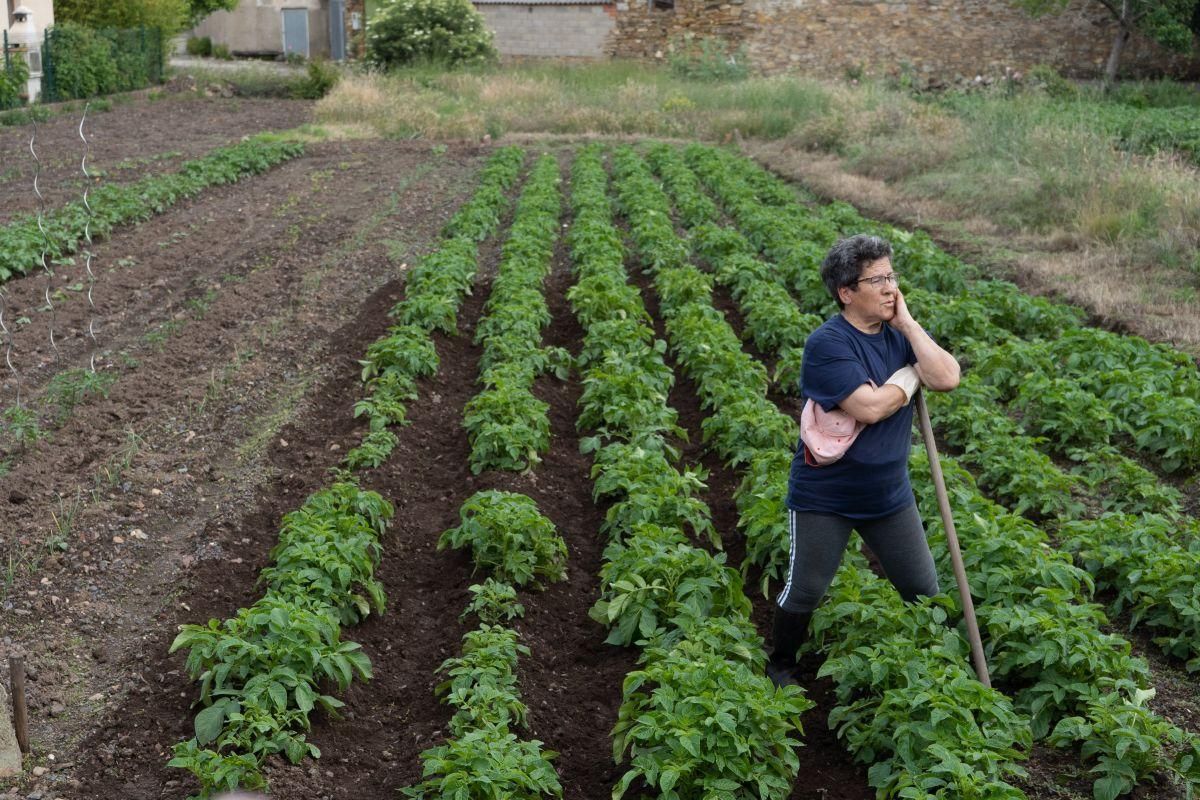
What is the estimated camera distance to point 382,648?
6.13 meters

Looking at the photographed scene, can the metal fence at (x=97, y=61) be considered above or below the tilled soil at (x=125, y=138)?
above

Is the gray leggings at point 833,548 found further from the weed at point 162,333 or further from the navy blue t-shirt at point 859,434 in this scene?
the weed at point 162,333

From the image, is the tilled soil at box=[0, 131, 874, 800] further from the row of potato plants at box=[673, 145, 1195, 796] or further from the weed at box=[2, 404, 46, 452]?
the row of potato plants at box=[673, 145, 1195, 796]

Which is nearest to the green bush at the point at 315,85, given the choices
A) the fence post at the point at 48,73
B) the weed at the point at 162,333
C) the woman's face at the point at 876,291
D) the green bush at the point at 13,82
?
the fence post at the point at 48,73

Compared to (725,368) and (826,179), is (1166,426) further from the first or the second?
(826,179)

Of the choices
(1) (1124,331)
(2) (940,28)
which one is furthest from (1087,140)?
(2) (940,28)

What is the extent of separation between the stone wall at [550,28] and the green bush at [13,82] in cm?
1465

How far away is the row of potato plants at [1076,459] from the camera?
20.3 ft

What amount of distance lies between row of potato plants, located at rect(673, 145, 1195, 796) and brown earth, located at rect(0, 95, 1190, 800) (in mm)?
297

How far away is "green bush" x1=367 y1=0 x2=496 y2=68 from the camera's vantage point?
3441 cm

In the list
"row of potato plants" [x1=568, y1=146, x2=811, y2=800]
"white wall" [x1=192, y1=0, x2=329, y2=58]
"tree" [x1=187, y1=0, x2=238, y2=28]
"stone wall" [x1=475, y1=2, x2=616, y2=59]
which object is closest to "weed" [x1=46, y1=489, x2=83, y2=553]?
"row of potato plants" [x1=568, y1=146, x2=811, y2=800]

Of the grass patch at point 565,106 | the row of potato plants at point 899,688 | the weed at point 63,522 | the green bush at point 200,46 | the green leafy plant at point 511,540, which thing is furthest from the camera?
the green bush at point 200,46

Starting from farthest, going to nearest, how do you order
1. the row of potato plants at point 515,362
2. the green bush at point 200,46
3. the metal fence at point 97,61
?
the green bush at point 200,46 < the metal fence at point 97,61 < the row of potato plants at point 515,362

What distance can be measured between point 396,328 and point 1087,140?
39.9 ft
